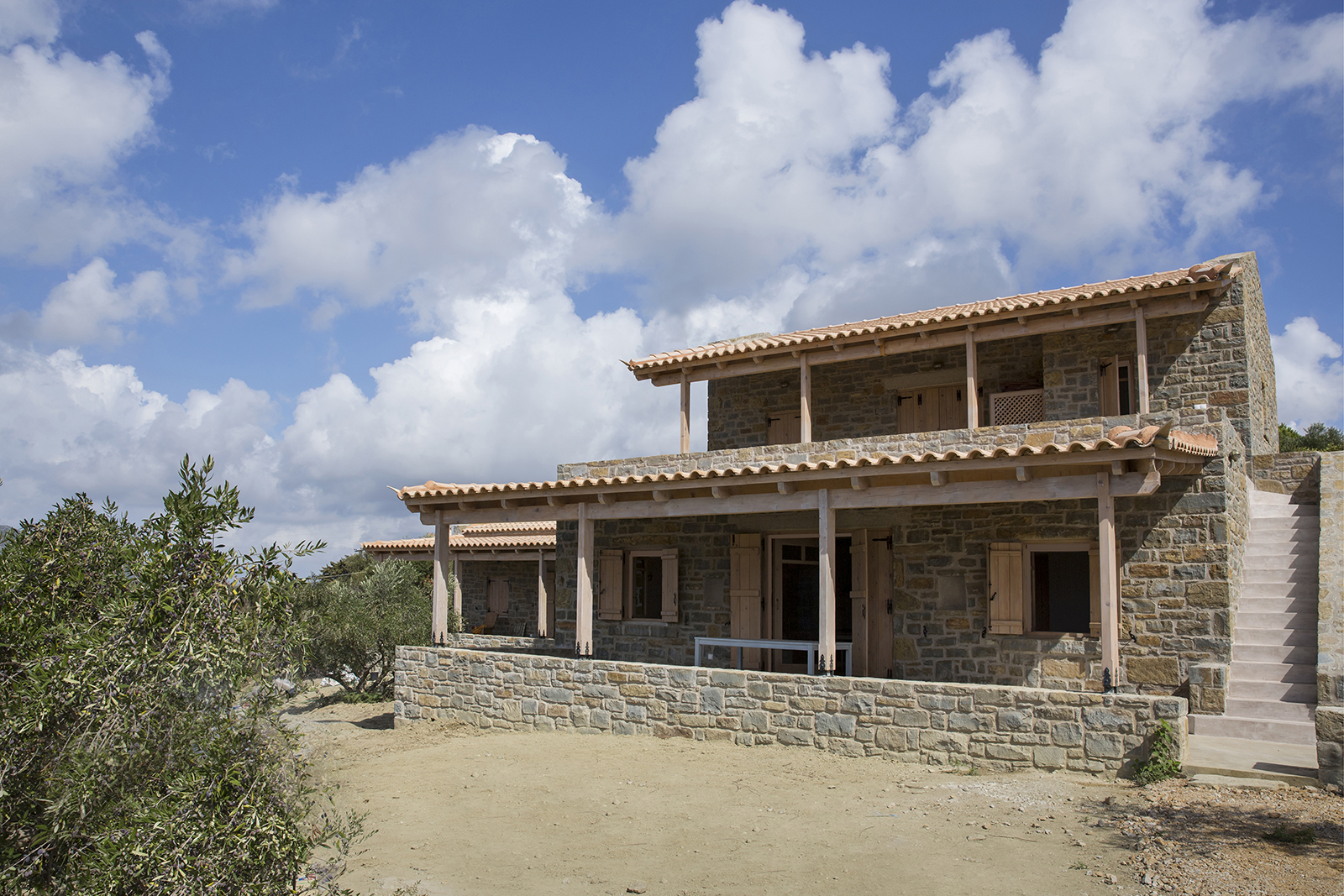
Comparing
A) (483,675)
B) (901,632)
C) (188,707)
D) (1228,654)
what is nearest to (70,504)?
(188,707)

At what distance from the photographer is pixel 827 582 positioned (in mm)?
10164

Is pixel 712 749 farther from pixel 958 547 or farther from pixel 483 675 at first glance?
pixel 958 547

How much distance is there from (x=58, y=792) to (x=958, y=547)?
33.0ft

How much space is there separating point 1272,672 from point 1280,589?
1622mm

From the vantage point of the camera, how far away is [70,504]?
5.38 metres

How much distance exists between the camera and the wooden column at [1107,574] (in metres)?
8.61

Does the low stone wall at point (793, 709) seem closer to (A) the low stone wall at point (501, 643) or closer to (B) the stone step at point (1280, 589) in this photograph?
(A) the low stone wall at point (501, 643)

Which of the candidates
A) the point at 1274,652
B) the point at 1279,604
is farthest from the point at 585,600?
the point at 1279,604

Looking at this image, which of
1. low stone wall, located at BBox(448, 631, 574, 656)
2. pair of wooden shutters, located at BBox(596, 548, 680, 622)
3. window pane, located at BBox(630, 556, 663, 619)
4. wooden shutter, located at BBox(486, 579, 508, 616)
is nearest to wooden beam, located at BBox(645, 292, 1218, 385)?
pair of wooden shutters, located at BBox(596, 548, 680, 622)

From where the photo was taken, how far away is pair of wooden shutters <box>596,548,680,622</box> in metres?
14.0

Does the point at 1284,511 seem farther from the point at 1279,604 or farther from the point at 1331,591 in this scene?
the point at 1331,591

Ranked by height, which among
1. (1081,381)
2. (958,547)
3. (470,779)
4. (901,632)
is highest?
(1081,381)

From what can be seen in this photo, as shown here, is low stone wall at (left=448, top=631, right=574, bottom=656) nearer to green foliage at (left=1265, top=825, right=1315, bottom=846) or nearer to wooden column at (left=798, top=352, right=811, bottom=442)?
wooden column at (left=798, top=352, right=811, bottom=442)

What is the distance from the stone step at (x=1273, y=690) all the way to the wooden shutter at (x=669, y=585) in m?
7.25
